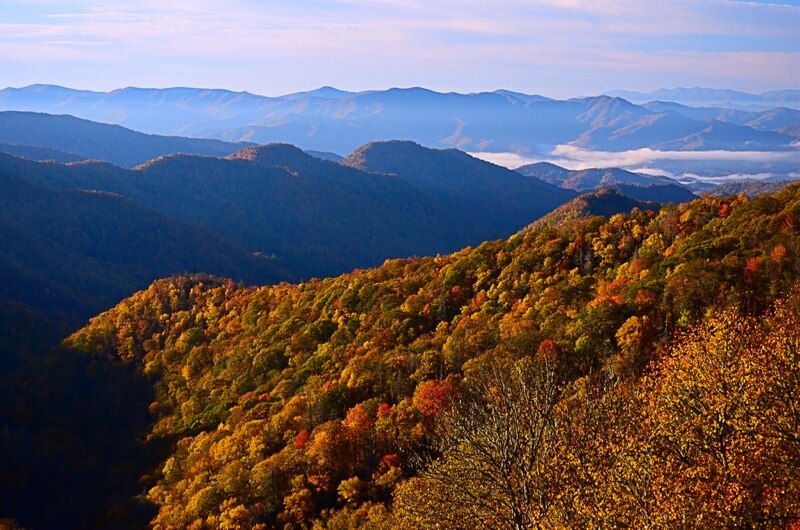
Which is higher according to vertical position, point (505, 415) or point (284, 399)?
point (505, 415)

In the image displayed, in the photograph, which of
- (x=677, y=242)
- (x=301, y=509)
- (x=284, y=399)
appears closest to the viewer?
(x=301, y=509)

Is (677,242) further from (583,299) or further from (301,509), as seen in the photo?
(301,509)

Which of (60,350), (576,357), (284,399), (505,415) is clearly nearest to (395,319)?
(284,399)

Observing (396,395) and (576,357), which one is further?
(396,395)

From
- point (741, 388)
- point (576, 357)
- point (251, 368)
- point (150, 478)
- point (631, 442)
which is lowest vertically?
point (150, 478)

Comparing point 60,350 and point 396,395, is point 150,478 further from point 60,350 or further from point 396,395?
point 60,350

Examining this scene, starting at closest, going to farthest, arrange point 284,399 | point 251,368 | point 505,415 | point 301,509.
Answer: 1. point 505,415
2. point 301,509
3. point 284,399
4. point 251,368
